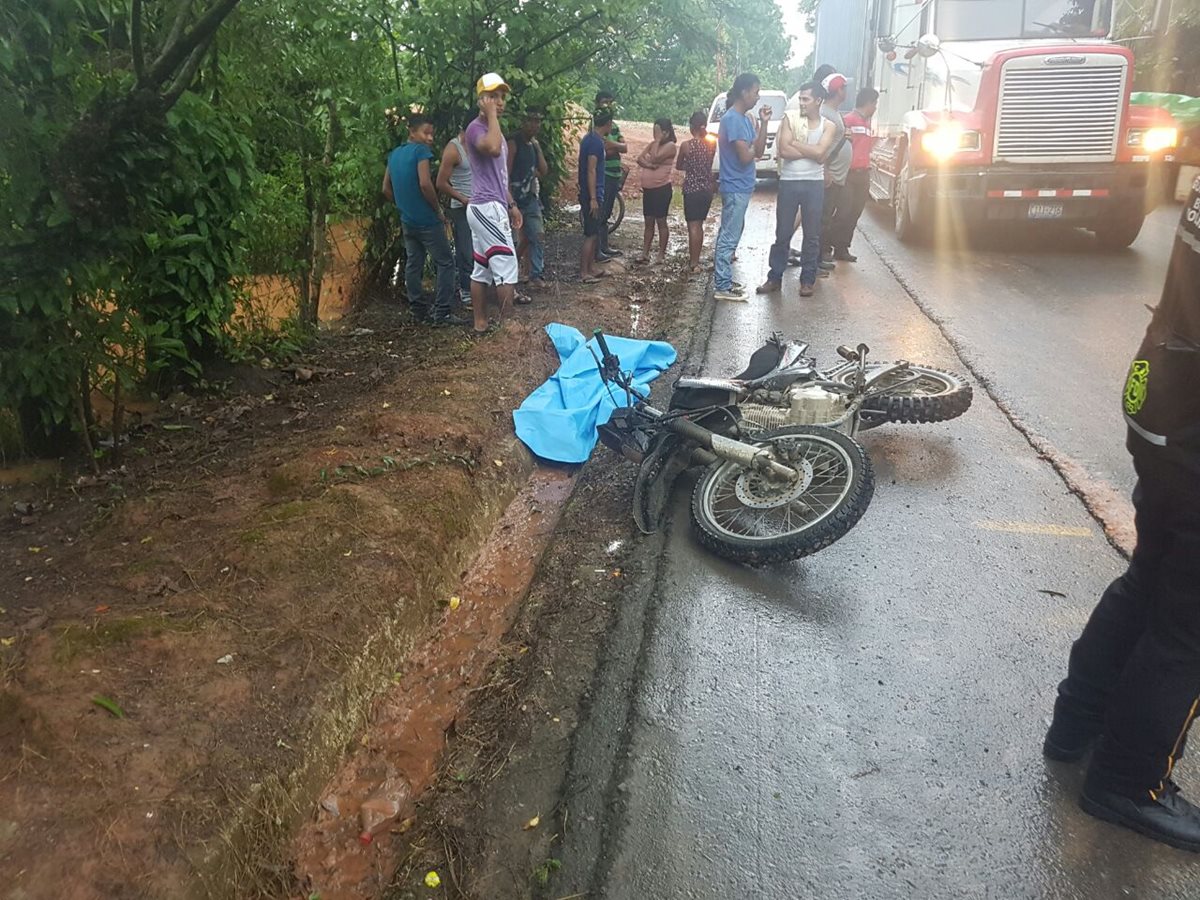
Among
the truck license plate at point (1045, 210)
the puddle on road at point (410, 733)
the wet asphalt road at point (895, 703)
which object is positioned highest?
the truck license plate at point (1045, 210)

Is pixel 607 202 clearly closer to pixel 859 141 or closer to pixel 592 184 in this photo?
pixel 592 184

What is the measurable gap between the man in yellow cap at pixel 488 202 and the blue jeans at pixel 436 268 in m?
0.51

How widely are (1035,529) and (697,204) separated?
614cm

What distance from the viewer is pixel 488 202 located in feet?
22.8

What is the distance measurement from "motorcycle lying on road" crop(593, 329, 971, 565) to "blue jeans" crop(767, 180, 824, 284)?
3.47 m

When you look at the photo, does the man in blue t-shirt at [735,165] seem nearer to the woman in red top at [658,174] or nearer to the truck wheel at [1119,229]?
the woman in red top at [658,174]

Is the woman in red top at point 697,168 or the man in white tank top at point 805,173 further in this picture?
the woman in red top at point 697,168

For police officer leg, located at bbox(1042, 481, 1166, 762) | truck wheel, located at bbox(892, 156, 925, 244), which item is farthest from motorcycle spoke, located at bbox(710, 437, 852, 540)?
truck wheel, located at bbox(892, 156, 925, 244)

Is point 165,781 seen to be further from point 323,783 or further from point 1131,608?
point 1131,608

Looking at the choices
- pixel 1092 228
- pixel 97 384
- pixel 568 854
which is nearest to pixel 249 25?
pixel 97 384

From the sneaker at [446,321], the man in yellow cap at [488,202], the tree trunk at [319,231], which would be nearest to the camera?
the man in yellow cap at [488,202]

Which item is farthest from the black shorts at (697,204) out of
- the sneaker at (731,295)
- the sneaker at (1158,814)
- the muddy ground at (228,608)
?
the sneaker at (1158,814)

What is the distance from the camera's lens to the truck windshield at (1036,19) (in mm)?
10672

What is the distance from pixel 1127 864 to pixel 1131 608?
2.29 feet
